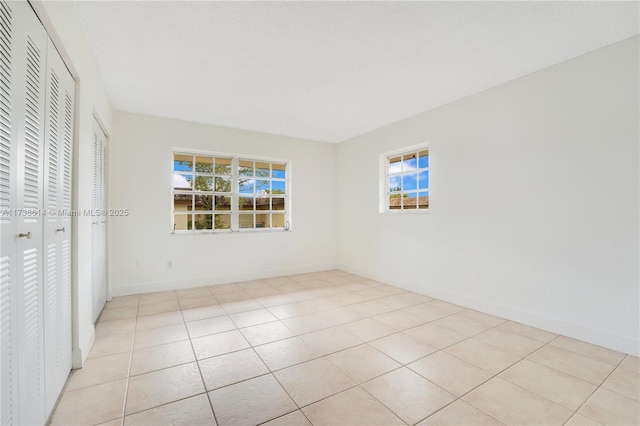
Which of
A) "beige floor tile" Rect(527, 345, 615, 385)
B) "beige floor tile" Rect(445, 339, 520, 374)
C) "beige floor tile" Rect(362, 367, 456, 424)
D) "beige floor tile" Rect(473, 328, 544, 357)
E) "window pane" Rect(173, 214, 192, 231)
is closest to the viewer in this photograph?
"beige floor tile" Rect(362, 367, 456, 424)

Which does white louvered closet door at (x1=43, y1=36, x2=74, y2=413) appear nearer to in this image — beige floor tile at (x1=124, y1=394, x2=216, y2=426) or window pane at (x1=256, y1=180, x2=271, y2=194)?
beige floor tile at (x1=124, y1=394, x2=216, y2=426)

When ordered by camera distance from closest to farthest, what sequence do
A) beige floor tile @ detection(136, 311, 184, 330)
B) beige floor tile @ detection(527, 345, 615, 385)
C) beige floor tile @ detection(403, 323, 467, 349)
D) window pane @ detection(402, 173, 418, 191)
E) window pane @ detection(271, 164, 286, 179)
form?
1. beige floor tile @ detection(527, 345, 615, 385)
2. beige floor tile @ detection(403, 323, 467, 349)
3. beige floor tile @ detection(136, 311, 184, 330)
4. window pane @ detection(402, 173, 418, 191)
5. window pane @ detection(271, 164, 286, 179)

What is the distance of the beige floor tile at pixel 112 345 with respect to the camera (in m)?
2.37

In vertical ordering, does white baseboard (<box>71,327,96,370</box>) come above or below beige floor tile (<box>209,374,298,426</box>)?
above

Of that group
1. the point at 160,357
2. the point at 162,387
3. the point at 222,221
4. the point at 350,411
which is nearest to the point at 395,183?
the point at 222,221

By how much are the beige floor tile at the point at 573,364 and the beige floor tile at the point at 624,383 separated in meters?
0.04

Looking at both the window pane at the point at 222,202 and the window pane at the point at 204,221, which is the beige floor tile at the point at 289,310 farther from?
the window pane at the point at 222,202

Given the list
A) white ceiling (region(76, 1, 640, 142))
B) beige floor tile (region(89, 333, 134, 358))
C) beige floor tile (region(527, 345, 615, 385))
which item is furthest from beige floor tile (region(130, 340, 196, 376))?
beige floor tile (region(527, 345, 615, 385))

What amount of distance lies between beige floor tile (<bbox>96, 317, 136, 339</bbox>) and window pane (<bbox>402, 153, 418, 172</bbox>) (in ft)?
13.2

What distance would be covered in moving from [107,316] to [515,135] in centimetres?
487

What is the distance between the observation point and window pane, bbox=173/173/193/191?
4414 mm

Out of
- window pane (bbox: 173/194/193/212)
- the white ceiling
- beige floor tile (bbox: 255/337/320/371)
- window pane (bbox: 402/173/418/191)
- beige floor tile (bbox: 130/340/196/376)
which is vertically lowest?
beige floor tile (bbox: 255/337/320/371)

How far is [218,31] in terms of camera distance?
226cm

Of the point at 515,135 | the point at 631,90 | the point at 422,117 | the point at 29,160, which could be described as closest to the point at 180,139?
the point at 29,160
